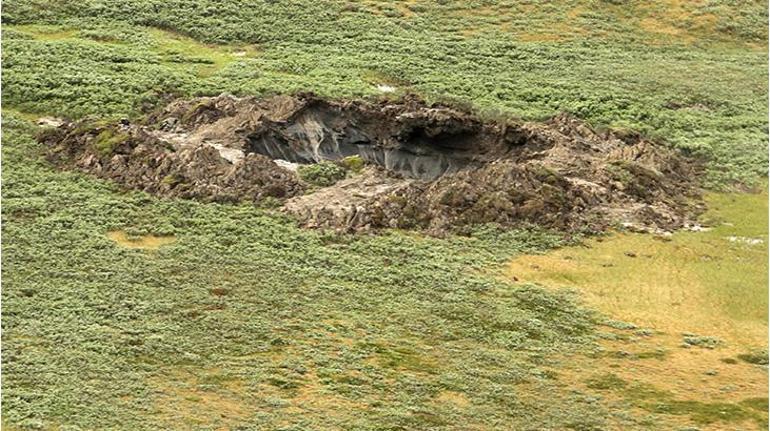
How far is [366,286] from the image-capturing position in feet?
127

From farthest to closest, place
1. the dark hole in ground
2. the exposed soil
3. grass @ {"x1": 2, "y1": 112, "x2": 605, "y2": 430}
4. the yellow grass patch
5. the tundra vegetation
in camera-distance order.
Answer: the dark hole in ground → the exposed soil → the yellow grass patch → the tundra vegetation → grass @ {"x1": 2, "y1": 112, "x2": 605, "y2": 430}

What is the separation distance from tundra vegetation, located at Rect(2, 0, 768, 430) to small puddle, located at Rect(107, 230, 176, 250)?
12 centimetres

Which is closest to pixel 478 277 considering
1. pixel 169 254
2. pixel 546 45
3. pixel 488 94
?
Answer: pixel 169 254

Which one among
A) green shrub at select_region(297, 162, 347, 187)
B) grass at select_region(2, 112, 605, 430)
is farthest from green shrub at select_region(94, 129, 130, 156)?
green shrub at select_region(297, 162, 347, 187)

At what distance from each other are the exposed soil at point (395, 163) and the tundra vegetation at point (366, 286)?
1.22 metres

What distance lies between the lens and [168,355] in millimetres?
31391

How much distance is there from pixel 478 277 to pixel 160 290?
40.1 ft

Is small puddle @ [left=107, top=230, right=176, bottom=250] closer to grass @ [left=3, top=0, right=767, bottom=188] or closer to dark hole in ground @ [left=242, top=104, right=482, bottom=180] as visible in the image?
dark hole in ground @ [left=242, top=104, right=482, bottom=180]

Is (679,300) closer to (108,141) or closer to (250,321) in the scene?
(250,321)

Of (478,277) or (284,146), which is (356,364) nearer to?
(478,277)

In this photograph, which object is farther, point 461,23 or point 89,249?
point 461,23

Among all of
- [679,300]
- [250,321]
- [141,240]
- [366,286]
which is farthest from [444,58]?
[250,321]

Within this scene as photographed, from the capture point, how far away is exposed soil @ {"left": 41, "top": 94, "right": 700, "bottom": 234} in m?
46.4

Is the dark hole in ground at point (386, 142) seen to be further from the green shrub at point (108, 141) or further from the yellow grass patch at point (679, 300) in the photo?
the yellow grass patch at point (679, 300)
